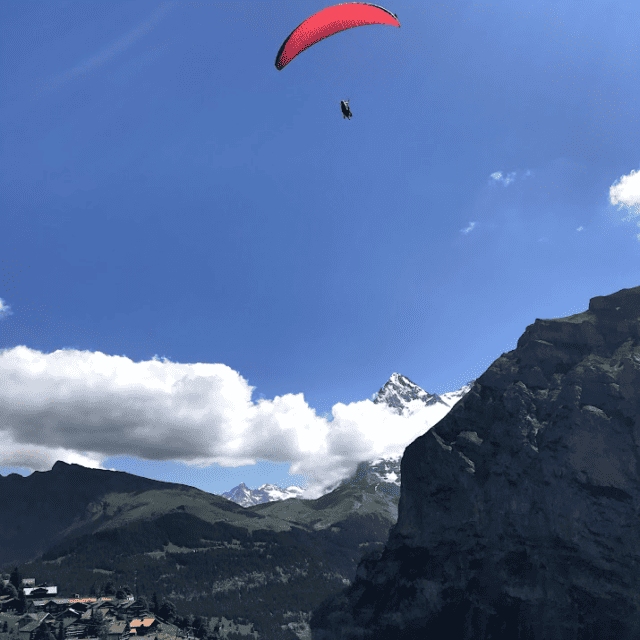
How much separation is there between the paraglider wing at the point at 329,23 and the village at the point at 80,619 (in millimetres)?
158869

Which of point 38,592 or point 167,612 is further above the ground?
point 38,592

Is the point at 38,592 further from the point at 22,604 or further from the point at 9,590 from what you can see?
the point at 22,604

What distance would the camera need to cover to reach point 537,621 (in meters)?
114

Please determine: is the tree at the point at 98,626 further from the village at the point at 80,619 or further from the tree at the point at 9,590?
the tree at the point at 9,590

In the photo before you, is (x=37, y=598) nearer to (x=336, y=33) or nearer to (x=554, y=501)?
(x=554, y=501)

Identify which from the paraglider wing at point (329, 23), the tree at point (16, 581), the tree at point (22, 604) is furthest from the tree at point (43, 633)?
A: the paraglider wing at point (329, 23)

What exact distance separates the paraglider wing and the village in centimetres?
15887

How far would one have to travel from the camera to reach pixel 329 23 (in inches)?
1815

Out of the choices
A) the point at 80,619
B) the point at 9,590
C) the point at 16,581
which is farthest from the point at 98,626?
the point at 16,581

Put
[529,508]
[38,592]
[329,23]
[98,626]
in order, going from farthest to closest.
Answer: [38,592], [98,626], [529,508], [329,23]

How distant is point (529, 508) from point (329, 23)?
123m

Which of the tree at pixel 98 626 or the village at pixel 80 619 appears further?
the tree at pixel 98 626

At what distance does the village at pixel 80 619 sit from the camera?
13900cm

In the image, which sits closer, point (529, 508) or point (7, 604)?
point (529, 508)
